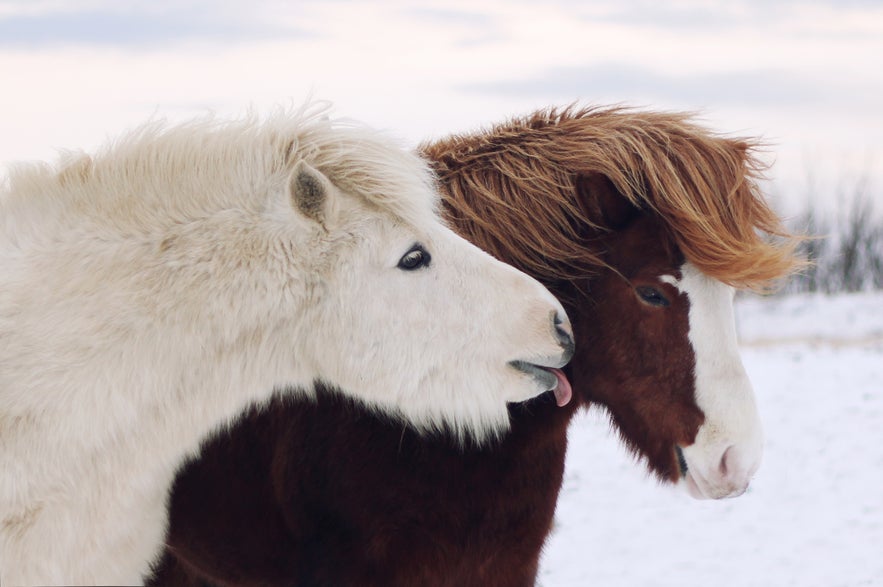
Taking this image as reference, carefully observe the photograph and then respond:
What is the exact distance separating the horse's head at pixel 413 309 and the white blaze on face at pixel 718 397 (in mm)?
636

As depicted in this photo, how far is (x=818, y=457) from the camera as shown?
9.41 metres

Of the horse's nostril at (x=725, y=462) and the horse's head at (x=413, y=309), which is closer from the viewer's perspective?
the horse's head at (x=413, y=309)

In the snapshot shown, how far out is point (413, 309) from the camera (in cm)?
332

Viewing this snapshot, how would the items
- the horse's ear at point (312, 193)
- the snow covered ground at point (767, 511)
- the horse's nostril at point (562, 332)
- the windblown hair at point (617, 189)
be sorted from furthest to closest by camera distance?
the snow covered ground at point (767, 511), the windblown hair at point (617, 189), the horse's nostril at point (562, 332), the horse's ear at point (312, 193)

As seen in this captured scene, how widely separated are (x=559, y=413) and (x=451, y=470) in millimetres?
468

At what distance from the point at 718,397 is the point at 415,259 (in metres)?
1.26

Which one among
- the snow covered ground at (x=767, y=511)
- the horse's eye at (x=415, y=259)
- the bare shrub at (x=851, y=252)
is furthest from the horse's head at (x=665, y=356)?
the bare shrub at (x=851, y=252)

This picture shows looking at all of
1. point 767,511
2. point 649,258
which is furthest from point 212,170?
point 767,511

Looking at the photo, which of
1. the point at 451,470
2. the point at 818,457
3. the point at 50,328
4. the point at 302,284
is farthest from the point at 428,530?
the point at 818,457

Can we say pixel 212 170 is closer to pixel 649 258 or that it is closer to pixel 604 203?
pixel 604 203

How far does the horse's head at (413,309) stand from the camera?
3.29 m

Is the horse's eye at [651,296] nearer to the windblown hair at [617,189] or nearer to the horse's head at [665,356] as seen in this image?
the horse's head at [665,356]

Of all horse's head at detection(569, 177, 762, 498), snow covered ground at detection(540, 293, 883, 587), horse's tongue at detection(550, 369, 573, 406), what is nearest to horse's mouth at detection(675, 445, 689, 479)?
horse's head at detection(569, 177, 762, 498)

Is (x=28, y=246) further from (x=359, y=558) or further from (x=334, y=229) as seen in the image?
(x=359, y=558)
